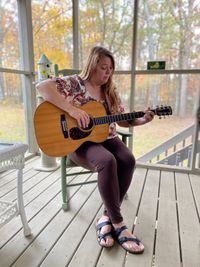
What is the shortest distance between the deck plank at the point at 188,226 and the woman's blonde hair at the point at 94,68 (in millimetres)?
945

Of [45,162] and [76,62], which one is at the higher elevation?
[76,62]

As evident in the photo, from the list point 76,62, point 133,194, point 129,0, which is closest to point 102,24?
point 129,0

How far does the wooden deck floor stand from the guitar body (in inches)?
20.8

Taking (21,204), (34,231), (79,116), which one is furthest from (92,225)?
(79,116)

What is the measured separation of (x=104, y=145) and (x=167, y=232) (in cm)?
72

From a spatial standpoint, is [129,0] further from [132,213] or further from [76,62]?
[132,213]

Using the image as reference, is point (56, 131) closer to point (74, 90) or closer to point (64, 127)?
point (64, 127)

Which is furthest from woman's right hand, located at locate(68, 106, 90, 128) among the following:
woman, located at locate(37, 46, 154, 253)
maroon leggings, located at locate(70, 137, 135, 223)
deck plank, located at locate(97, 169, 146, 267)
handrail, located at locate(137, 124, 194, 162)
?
handrail, located at locate(137, 124, 194, 162)

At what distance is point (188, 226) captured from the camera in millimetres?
1389

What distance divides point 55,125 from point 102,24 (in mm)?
1566

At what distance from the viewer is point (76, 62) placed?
2.42 metres

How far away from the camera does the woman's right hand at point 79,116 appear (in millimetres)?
1286

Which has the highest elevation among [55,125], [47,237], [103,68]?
[103,68]

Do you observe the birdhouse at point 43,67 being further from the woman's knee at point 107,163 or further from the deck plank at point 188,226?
the deck plank at point 188,226
